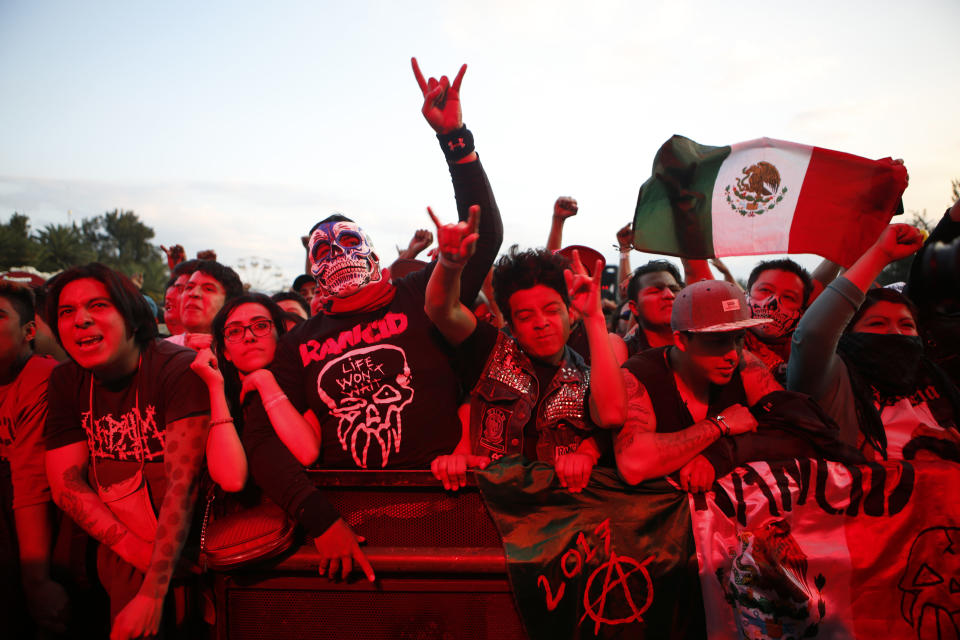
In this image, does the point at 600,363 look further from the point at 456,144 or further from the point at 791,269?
the point at 791,269

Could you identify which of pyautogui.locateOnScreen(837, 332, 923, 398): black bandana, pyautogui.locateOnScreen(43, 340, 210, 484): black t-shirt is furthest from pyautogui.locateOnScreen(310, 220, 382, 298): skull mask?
pyautogui.locateOnScreen(837, 332, 923, 398): black bandana

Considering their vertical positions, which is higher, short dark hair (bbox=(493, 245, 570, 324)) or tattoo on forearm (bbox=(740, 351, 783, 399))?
short dark hair (bbox=(493, 245, 570, 324))

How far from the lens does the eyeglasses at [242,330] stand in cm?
323

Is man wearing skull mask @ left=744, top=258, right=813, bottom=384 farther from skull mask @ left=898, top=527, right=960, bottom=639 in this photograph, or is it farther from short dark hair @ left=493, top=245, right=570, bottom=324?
short dark hair @ left=493, top=245, right=570, bottom=324

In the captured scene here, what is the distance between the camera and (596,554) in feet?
8.34

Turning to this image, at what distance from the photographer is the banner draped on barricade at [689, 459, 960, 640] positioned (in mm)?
2496

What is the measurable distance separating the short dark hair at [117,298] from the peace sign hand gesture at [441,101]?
183cm

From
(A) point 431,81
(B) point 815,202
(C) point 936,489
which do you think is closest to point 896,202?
(B) point 815,202

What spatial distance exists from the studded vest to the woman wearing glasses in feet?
2.76

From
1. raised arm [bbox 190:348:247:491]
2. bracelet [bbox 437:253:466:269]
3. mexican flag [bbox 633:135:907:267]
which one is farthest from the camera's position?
mexican flag [bbox 633:135:907:267]

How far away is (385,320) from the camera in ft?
9.91

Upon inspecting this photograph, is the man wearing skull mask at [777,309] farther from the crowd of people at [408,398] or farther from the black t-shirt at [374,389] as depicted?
the black t-shirt at [374,389]

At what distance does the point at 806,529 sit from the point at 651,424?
0.80 m

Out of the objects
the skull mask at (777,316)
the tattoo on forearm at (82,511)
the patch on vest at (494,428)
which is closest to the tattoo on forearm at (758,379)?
the skull mask at (777,316)
